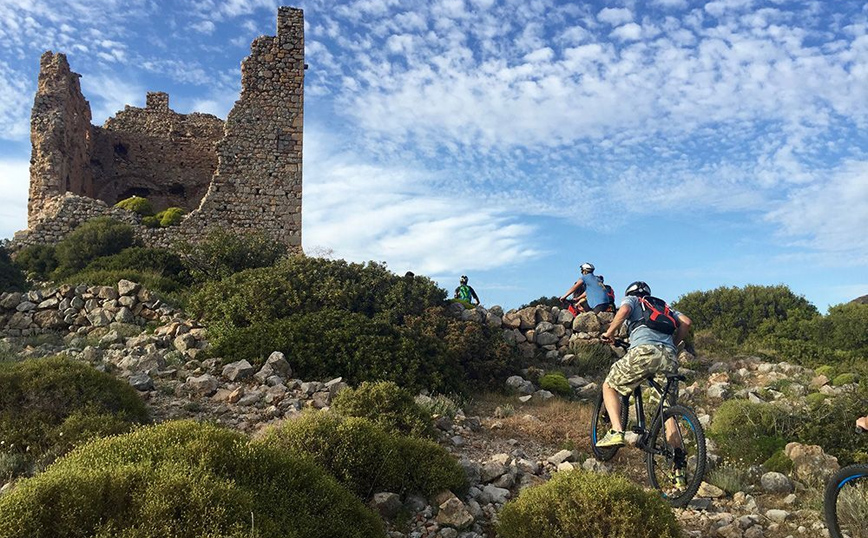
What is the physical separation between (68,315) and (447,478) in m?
9.93

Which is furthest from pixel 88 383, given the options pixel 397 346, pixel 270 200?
pixel 270 200

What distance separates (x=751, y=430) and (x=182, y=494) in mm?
7107

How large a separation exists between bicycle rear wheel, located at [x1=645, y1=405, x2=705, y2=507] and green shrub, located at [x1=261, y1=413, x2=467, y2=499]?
1.88 meters

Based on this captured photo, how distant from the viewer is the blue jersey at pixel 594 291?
14255mm

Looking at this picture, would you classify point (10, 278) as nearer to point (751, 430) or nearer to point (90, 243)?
point (90, 243)

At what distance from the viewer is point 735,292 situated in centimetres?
1928

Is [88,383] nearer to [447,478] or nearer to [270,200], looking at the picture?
[447,478]

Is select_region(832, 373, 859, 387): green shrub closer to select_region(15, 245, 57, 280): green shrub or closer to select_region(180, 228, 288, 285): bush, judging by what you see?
select_region(180, 228, 288, 285): bush

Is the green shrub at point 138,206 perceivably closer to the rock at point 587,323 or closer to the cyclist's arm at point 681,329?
the rock at point 587,323

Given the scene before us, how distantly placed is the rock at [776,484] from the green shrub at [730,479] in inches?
6.7

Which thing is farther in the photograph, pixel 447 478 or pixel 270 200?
pixel 270 200

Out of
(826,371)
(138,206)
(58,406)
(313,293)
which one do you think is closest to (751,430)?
(826,371)

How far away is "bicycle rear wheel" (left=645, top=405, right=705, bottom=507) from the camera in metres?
5.46

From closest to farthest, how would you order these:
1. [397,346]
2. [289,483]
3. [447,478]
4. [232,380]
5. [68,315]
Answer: [289,483] → [447,478] → [232,380] → [397,346] → [68,315]
